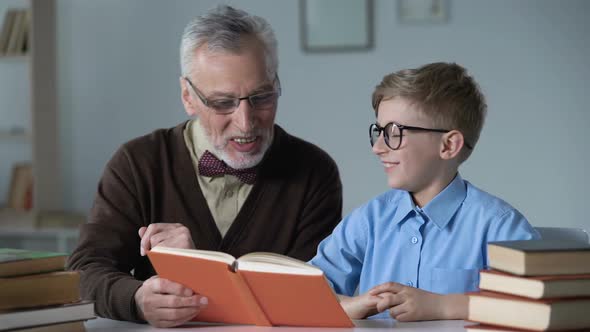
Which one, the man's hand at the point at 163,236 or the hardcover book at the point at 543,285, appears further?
the man's hand at the point at 163,236

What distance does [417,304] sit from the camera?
1.87 meters

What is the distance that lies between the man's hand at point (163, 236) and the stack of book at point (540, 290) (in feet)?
2.41

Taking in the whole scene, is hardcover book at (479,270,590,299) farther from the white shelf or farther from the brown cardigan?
the white shelf

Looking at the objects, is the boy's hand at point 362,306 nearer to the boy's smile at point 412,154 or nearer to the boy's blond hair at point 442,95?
the boy's smile at point 412,154

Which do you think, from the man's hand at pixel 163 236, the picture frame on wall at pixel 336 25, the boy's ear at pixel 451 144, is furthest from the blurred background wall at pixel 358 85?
the man's hand at pixel 163 236

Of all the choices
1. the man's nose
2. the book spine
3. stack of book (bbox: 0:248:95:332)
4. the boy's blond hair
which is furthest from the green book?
the boy's blond hair

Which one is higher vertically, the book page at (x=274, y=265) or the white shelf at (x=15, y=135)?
the book page at (x=274, y=265)

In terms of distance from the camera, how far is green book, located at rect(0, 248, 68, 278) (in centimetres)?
169

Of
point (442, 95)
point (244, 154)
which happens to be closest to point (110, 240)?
point (244, 154)

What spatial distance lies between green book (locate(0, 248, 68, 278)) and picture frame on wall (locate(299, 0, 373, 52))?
3.65 meters

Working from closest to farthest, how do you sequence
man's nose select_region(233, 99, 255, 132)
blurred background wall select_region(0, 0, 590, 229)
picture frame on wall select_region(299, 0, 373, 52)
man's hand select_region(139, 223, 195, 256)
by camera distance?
1. man's hand select_region(139, 223, 195, 256)
2. man's nose select_region(233, 99, 255, 132)
3. blurred background wall select_region(0, 0, 590, 229)
4. picture frame on wall select_region(299, 0, 373, 52)

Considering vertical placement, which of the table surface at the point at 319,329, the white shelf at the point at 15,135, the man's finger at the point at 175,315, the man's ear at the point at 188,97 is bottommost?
the white shelf at the point at 15,135

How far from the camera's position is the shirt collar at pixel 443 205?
216cm

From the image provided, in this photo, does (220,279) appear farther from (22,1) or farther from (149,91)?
(22,1)
